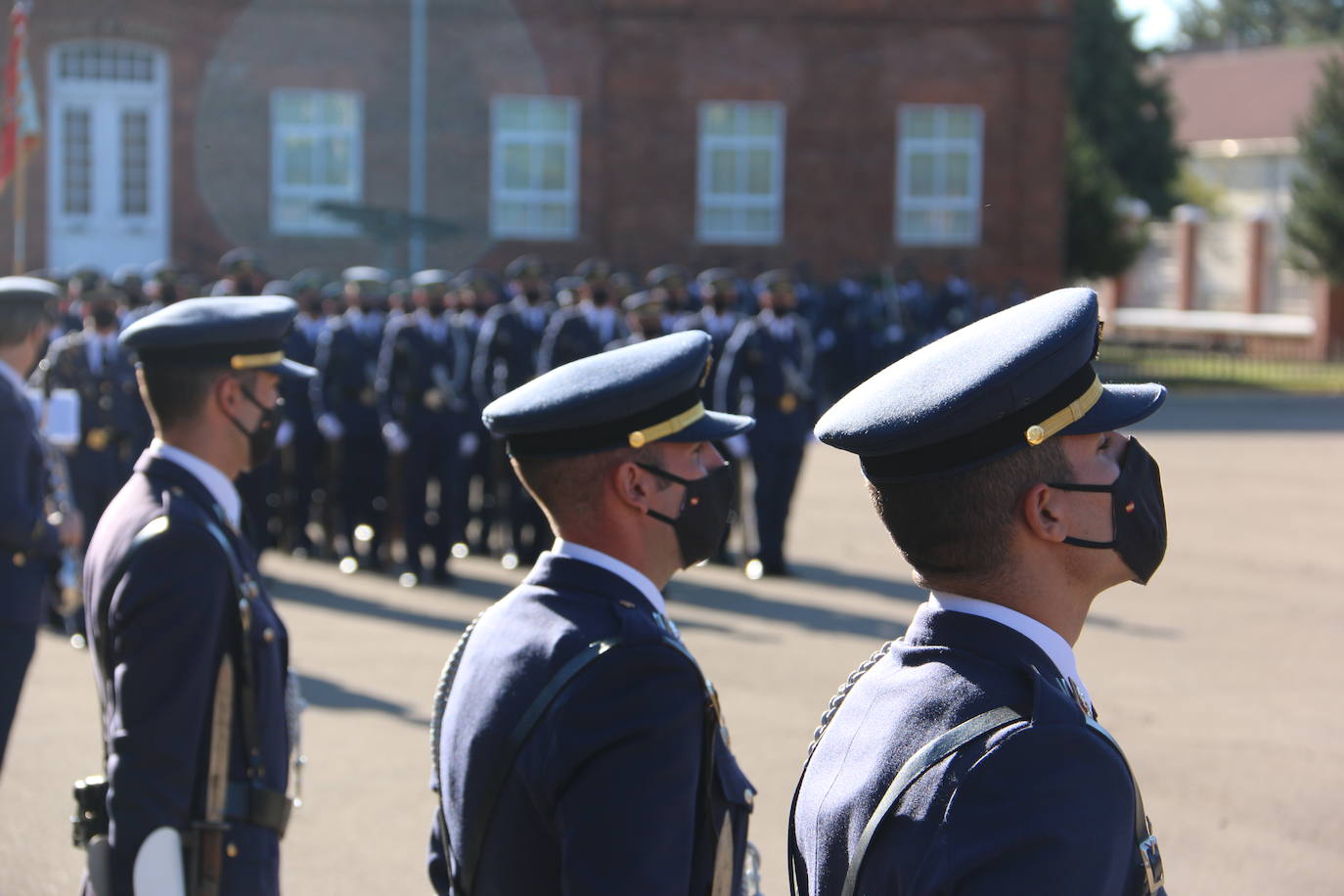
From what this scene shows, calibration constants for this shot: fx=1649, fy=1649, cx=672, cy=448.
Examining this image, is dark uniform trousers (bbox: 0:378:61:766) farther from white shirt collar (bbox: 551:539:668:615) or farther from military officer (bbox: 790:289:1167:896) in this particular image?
military officer (bbox: 790:289:1167:896)

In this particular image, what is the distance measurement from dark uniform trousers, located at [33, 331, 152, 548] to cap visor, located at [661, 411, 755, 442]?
843 cm

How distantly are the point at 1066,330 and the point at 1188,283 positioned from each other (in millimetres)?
46445

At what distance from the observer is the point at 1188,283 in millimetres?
46250

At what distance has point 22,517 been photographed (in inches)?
195

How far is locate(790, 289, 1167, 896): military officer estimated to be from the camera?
1.99 meters

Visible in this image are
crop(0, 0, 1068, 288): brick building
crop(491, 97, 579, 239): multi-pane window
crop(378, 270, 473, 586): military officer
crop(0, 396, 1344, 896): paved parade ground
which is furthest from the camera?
crop(491, 97, 579, 239): multi-pane window

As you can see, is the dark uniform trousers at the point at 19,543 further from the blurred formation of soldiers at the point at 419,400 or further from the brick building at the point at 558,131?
the brick building at the point at 558,131

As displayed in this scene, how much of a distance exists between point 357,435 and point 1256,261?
116ft

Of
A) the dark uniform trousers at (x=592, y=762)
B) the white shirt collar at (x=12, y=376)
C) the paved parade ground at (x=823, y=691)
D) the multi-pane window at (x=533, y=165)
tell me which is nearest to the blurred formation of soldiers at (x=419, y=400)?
the paved parade ground at (x=823, y=691)

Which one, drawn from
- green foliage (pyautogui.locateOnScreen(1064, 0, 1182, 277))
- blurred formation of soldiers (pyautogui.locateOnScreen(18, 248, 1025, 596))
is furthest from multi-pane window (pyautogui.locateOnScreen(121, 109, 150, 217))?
green foliage (pyautogui.locateOnScreen(1064, 0, 1182, 277))

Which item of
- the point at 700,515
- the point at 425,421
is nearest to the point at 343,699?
the point at 425,421

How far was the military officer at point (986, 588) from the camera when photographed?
6.52 feet

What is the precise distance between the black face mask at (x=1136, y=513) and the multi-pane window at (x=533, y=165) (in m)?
26.6

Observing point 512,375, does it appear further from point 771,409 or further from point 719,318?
point 771,409
